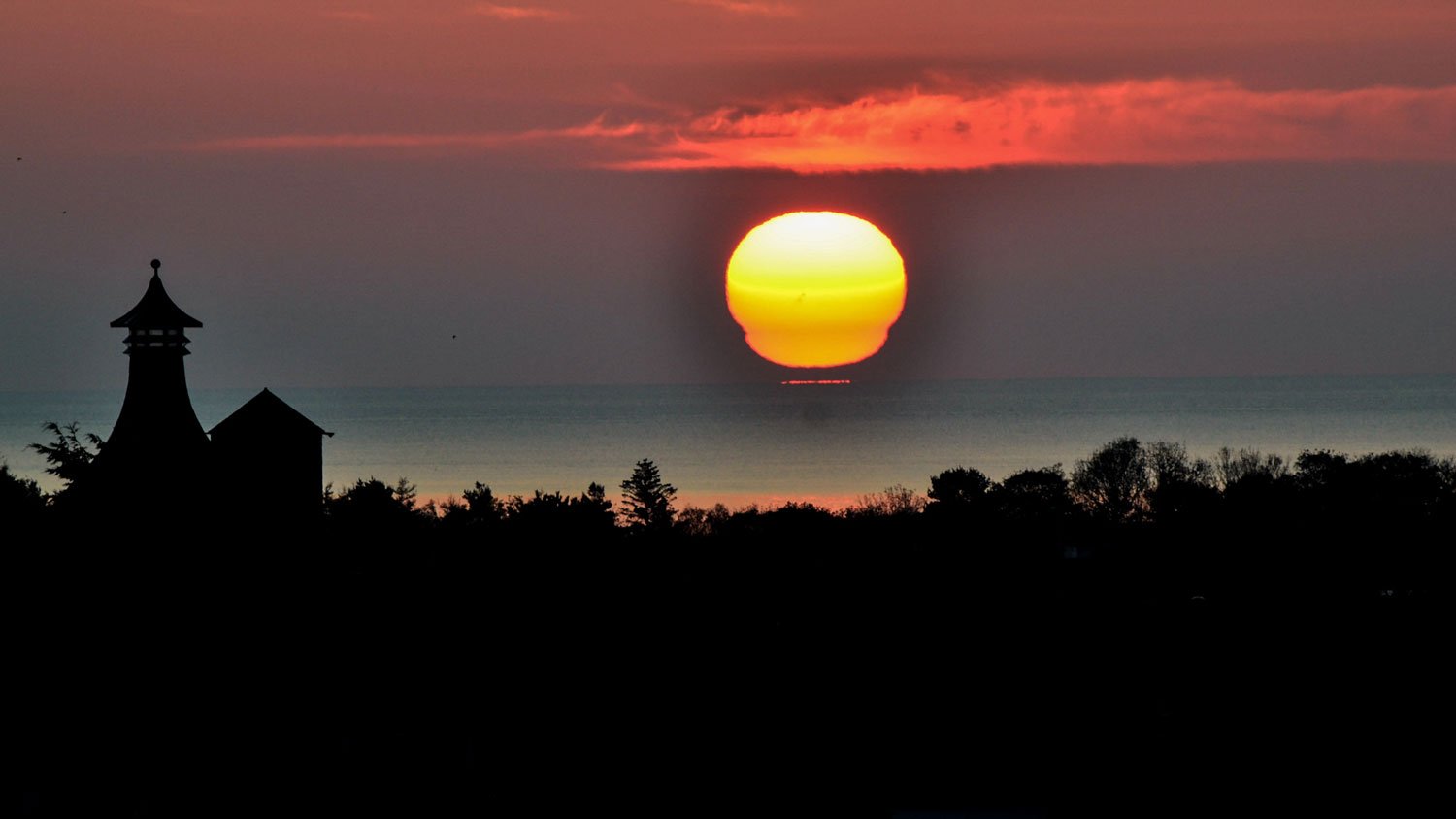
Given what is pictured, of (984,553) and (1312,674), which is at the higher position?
(984,553)

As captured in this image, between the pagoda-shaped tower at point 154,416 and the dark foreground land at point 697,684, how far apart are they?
1.37 metres

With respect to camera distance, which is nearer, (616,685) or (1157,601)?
(616,685)

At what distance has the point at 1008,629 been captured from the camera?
131 feet

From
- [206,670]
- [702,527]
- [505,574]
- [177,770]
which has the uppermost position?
[702,527]

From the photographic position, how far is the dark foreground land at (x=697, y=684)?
3200cm

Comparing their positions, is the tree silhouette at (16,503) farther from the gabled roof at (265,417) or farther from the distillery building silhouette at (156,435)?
the distillery building silhouette at (156,435)

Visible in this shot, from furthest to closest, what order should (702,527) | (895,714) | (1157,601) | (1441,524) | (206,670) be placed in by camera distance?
(702,527)
(1441,524)
(1157,601)
(206,670)
(895,714)

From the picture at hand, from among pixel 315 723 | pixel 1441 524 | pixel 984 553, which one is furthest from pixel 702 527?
pixel 315 723

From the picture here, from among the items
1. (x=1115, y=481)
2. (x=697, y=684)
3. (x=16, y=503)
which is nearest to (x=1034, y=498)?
(x=1115, y=481)

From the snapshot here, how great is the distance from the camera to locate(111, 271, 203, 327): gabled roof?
46125 millimetres

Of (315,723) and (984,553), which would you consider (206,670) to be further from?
(984,553)

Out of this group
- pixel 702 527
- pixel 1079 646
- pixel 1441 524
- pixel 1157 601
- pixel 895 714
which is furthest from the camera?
pixel 702 527

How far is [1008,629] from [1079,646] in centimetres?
184

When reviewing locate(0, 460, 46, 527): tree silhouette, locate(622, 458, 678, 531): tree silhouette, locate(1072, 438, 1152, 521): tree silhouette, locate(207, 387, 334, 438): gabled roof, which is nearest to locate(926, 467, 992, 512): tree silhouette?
locate(1072, 438, 1152, 521): tree silhouette
